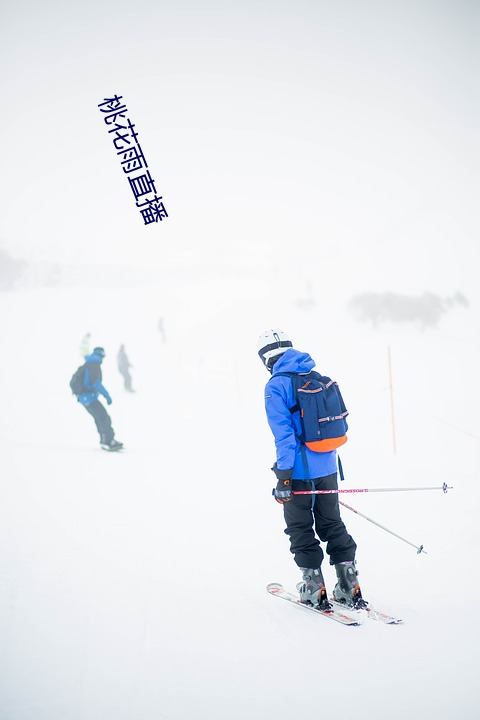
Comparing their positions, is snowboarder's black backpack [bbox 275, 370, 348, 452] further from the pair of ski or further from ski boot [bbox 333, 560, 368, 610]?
the pair of ski

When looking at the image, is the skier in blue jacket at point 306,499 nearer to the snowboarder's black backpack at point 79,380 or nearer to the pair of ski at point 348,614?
the pair of ski at point 348,614

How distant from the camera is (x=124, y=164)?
11.6 m

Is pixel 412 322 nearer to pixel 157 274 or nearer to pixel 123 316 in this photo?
pixel 123 316

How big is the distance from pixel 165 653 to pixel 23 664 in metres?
0.83

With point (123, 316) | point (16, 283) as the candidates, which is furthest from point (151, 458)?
point (16, 283)

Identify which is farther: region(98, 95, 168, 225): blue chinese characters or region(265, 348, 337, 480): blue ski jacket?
region(98, 95, 168, 225): blue chinese characters

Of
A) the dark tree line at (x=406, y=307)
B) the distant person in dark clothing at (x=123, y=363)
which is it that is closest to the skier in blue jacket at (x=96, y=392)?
the distant person in dark clothing at (x=123, y=363)

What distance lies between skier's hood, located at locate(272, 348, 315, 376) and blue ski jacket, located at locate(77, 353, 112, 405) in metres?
5.30

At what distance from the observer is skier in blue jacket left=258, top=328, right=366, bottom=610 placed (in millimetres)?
2881

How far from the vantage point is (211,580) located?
3.38 meters

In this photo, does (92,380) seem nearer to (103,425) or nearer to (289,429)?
(103,425)

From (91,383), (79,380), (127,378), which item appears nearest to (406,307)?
(127,378)

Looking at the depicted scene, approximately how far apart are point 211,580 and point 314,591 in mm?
963

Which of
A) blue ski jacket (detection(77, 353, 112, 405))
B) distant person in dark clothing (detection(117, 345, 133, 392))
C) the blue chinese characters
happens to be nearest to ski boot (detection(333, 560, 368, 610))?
blue ski jacket (detection(77, 353, 112, 405))
